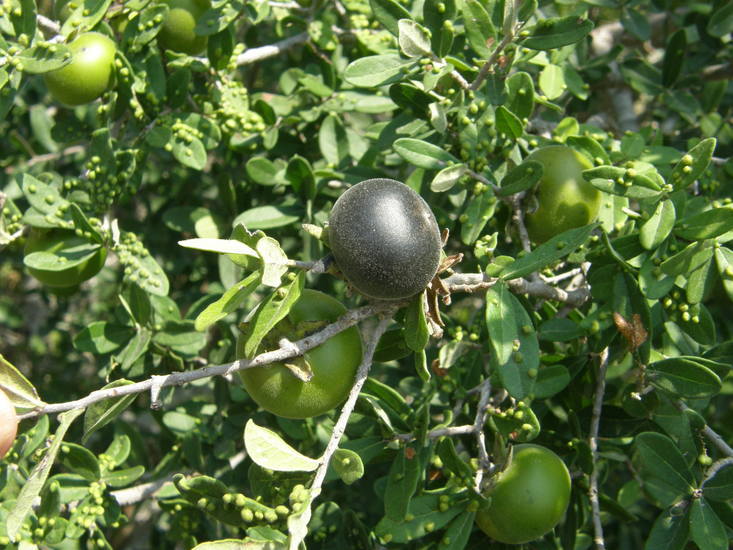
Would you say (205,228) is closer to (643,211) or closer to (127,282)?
(127,282)

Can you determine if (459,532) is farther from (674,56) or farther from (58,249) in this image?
(674,56)

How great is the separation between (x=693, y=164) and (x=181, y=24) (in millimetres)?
1971

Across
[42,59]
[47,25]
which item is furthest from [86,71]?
[47,25]

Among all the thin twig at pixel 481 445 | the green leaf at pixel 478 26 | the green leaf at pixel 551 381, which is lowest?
the thin twig at pixel 481 445

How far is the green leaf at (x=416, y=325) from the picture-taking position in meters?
1.94

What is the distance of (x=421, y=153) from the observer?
7.66 feet

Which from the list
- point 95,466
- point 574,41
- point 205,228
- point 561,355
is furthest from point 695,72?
point 95,466

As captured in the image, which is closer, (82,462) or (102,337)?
(82,462)

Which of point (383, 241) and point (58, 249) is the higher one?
point (383, 241)

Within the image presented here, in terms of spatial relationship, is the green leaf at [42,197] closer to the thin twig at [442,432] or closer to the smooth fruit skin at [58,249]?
the smooth fruit skin at [58,249]

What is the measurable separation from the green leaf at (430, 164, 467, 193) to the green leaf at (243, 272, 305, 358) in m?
0.65

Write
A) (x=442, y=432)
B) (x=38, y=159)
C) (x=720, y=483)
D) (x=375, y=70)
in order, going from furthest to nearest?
1. (x=38, y=159)
2. (x=375, y=70)
3. (x=442, y=432)
4. (x=720, y=483)

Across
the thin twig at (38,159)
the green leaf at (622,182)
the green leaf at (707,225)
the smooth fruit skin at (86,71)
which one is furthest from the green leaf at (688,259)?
the thin twig at (38,159)

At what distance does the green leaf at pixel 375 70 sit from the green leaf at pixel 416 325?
80 cm
